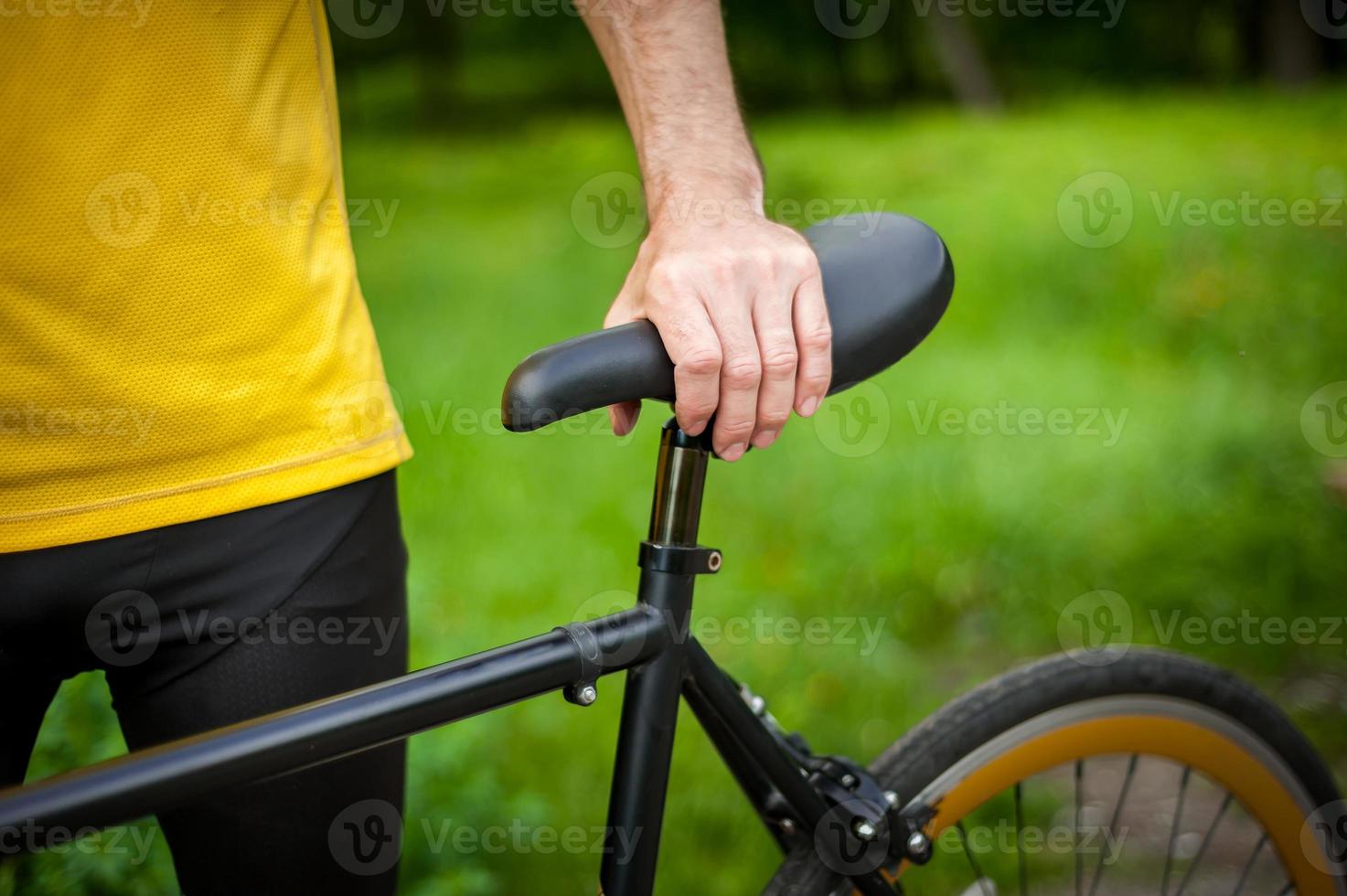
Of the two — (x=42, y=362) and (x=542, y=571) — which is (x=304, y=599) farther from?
(x=542, y=571)

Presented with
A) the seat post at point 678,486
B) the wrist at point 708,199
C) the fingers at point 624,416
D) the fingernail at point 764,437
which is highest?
the wrist at point 708,199

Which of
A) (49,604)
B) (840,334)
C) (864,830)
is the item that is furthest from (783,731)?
(49,604)

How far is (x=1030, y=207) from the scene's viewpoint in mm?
6520

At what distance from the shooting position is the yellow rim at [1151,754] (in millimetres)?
1341

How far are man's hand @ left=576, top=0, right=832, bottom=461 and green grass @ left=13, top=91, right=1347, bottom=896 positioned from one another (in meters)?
1.51

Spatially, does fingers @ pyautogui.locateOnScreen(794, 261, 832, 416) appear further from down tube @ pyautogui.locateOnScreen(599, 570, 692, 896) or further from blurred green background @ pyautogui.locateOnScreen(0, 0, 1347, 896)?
blurred green background @ pyautogui.locateOnScreen(0, 0, 1347, 896)

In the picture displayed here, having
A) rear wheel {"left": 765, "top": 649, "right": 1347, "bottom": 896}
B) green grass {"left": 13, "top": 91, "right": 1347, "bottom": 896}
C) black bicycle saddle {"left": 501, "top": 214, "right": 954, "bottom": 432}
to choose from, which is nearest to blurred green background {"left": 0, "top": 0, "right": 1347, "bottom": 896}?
green grass {"left": 13, "top": 91, "right": 1347, "bottom": 896}

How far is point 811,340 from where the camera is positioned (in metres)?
1.00

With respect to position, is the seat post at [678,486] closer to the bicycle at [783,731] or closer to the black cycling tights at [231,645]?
the bicycle at [783,731]

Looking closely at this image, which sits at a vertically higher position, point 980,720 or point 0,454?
point 0,454

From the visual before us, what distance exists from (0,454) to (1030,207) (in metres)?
6.20

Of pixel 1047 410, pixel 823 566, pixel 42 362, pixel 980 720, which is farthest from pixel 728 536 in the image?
pixel 42 362

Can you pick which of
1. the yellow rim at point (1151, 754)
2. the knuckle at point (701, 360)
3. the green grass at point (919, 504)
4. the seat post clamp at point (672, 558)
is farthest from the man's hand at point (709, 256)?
the green grass at point (919, 504)

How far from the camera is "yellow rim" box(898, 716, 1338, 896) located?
4.40ft
